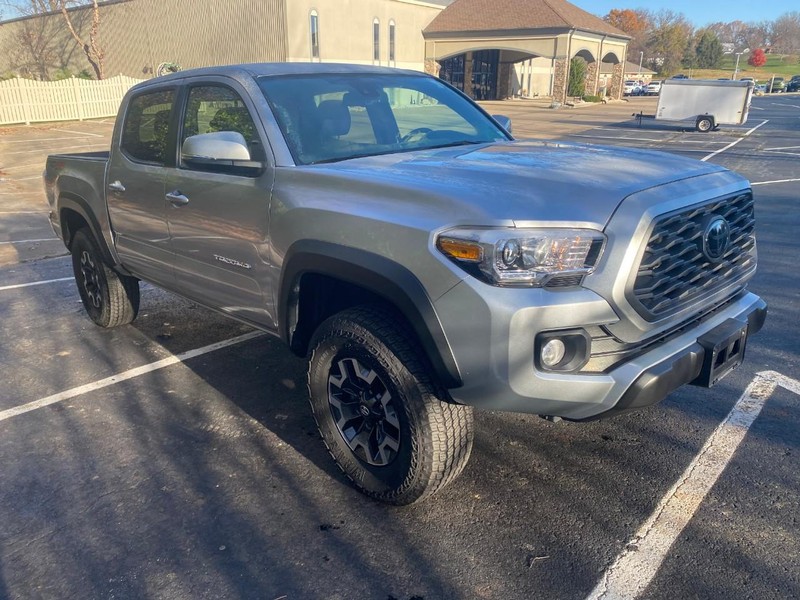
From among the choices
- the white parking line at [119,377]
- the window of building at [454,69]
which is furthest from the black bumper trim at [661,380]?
the window of building at [454,69]

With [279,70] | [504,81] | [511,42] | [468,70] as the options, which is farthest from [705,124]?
[279,70]

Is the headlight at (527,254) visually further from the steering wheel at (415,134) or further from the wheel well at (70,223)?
the wheel well at (70,223)

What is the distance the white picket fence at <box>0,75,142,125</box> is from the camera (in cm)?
2644

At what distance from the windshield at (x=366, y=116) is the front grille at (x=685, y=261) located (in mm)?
1569

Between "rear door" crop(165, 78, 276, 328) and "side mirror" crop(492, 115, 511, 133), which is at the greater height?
"side mirror" crop(492, 115, 511, 133)

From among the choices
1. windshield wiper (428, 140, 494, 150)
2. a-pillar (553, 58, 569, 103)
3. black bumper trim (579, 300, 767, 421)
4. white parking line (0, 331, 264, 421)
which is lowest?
white parking line (0, 331, 264, 421)

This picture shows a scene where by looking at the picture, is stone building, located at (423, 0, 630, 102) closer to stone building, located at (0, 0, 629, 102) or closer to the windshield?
stone building, located at (0, 0, 629, 102)

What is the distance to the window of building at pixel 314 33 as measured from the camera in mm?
33344

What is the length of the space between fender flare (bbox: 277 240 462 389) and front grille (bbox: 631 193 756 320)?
0.77 metres

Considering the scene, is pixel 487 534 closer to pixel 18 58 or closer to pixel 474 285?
pixel 474 285

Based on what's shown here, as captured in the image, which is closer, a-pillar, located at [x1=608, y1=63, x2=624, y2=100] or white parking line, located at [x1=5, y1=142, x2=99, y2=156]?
white parking line, located at [x1=5, y1=142, x2=99, y2=156]

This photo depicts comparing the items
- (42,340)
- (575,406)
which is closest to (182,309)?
Result: (42,340)

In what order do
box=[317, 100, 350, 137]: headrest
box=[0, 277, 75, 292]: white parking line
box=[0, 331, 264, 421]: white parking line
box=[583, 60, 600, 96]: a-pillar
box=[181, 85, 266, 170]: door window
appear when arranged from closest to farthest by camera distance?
1. box=[181, 85, 266, 170]: door window
2. box=[317, 100, 350, 137]: headrest
3. box=[0, 331, 264, 421]: white parking line
4. box=[0, 277, 75, 292]: white parking line
5. box=[583, 60, 600, 96]: a-pillar

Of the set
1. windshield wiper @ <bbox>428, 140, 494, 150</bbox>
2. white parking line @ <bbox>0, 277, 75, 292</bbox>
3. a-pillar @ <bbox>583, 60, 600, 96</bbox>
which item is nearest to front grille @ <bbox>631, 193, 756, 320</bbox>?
windshield wiper @ <bbox>428, 140, 494, 150</bbox>
